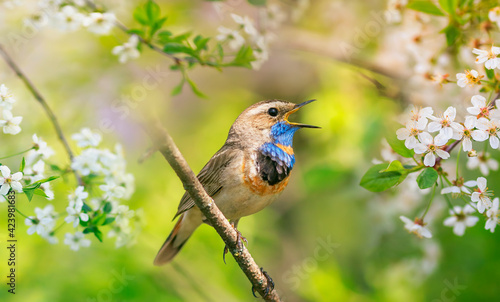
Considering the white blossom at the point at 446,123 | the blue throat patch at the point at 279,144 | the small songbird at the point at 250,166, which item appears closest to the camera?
Result: the white blossom at the point at 446,123

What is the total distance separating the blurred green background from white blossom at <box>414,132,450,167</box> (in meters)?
1.77

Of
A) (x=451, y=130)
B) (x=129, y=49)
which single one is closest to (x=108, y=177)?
(x=129, y=49)

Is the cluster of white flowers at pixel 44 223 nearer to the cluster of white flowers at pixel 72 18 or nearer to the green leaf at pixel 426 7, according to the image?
the cluster of white flowers at pixel 72 18

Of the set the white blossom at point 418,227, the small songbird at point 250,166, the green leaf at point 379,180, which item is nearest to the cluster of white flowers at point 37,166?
the small songbird at point 250,166

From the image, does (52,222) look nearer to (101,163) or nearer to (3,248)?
(101,163)

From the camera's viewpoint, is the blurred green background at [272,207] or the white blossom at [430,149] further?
the blurred green background at [272,207]

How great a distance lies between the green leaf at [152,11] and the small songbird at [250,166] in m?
1.04

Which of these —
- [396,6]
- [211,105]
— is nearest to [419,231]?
[396,6]

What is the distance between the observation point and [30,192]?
2256 mm

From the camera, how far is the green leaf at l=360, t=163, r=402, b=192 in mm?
2414

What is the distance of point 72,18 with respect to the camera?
3.07m

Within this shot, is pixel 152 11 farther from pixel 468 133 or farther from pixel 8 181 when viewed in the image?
pixel 468 133

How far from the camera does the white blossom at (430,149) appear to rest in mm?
2303

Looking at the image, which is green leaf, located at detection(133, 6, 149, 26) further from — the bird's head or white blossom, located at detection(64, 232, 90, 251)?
white blossom, located at detection(64, 232, 90, 251)
